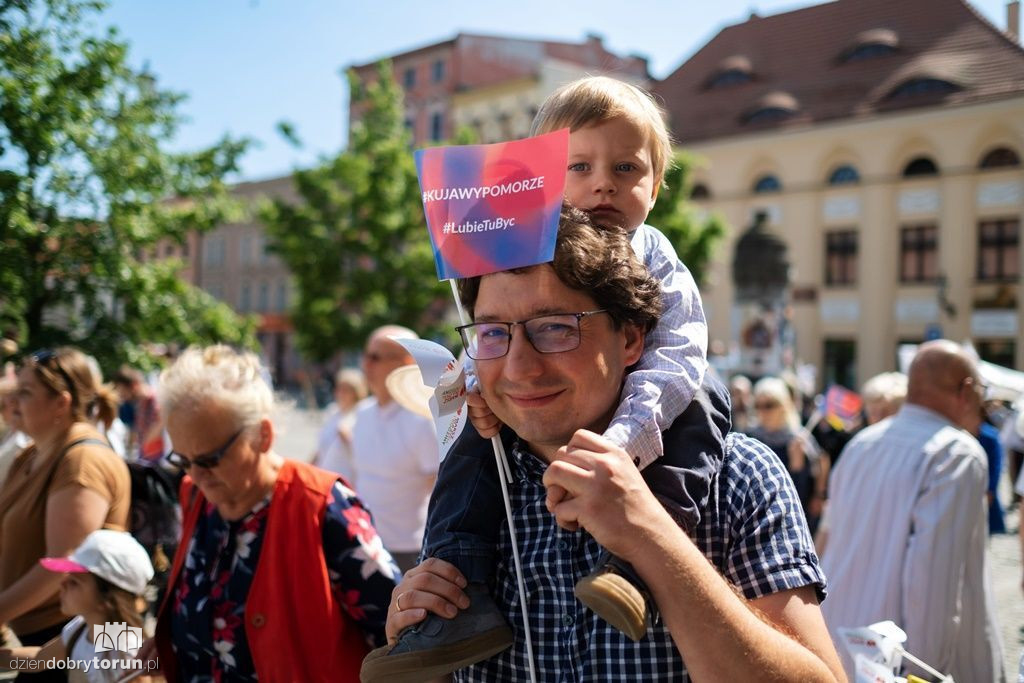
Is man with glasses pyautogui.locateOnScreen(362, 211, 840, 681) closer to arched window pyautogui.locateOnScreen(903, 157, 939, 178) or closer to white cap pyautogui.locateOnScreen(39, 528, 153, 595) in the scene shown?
white cap pyautogui.locateOnScreen(39, 528, 153, 595)

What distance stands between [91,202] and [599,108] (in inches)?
139

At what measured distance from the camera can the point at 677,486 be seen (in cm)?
176

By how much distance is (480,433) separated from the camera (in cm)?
201

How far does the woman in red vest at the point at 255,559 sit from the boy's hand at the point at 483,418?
1.20 m

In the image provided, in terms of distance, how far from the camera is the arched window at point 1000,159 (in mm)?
29547

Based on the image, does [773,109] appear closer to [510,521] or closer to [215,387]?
[215,387]

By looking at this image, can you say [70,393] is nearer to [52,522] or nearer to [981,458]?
[52,522]

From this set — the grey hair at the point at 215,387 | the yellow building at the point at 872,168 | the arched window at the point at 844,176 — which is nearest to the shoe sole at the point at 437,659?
the grey hair at the point at 215,387

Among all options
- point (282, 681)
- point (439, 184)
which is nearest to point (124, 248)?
point (282, 681)

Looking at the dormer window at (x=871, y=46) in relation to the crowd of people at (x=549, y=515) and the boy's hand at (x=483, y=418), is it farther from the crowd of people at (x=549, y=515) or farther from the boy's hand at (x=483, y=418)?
the boy's hand at (x=483, y=418)

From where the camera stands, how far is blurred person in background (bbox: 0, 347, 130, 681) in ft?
11.8

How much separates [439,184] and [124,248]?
12.8 ft

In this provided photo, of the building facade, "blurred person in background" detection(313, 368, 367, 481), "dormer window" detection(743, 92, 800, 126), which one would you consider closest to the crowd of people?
"blurred person in background" detection(313, 368, 367, 481)

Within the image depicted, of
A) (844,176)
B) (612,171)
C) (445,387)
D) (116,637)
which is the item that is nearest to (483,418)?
(445,387)
